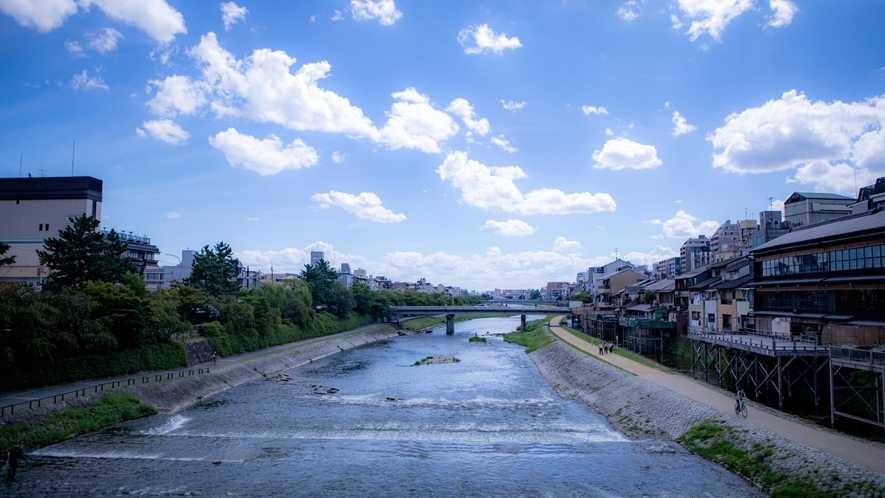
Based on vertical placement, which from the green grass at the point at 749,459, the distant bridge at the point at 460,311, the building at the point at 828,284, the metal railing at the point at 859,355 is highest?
the building at the point at 828,284

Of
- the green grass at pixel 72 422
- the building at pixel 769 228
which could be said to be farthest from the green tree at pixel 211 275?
the building at pixel 769 228

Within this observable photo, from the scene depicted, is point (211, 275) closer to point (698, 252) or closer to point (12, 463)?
point (12, 463)

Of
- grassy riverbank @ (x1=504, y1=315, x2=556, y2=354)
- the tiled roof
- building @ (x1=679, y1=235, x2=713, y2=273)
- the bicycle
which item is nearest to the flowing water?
the bicycle

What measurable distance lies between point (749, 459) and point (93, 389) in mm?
31728

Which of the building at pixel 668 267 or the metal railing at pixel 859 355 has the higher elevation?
the building at pixel 668 267

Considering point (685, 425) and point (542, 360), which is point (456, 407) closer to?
point (685, 425)

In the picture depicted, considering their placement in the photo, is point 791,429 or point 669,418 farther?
point 669,418

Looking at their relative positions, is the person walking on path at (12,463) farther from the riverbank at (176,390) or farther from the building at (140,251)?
the building at (140,251)

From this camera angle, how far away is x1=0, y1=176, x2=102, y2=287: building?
49.4 meters

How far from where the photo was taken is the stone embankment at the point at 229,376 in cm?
2955

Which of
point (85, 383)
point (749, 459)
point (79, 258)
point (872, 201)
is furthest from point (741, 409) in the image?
point (79, 258)

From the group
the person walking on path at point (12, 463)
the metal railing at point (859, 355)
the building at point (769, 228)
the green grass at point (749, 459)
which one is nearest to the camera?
the green grass at point (749, 459)

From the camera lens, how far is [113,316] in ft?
107

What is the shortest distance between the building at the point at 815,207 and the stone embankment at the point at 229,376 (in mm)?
61871
